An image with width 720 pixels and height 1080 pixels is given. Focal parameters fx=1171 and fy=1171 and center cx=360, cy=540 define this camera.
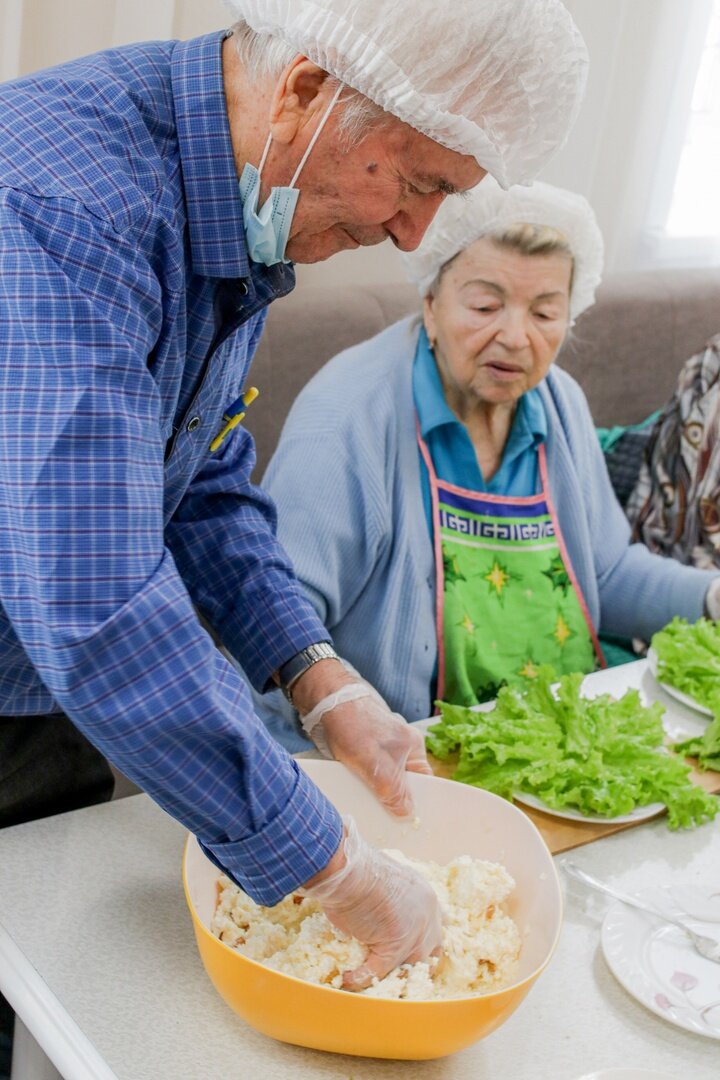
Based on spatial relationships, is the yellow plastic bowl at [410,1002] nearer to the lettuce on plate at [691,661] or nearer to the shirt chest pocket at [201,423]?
the shirt chest pocket at [201,423]

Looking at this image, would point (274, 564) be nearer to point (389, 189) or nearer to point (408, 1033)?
point (389, 189)

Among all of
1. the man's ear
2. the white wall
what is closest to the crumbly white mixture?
the man's ear

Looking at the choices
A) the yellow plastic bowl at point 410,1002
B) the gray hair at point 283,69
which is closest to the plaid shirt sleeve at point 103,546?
the yellow plastic bowl at point 410,1002

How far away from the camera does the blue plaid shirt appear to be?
34.3 inches

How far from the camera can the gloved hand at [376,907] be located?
102 cm

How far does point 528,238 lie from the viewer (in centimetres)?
202

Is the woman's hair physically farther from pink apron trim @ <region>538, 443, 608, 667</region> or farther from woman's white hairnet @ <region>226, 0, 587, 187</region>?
woman's white hairnet @ <region>226, 0, 587, 187</region>

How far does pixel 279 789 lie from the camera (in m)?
0.96

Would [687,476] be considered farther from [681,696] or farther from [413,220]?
[413,220]

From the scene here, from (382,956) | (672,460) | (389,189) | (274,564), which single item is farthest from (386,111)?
(672,460)

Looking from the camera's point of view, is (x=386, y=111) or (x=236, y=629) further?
(x=236, y=629)

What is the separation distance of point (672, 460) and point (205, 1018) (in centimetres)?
187

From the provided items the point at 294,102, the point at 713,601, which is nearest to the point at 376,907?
the point at 294,102

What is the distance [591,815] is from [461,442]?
0.81m
